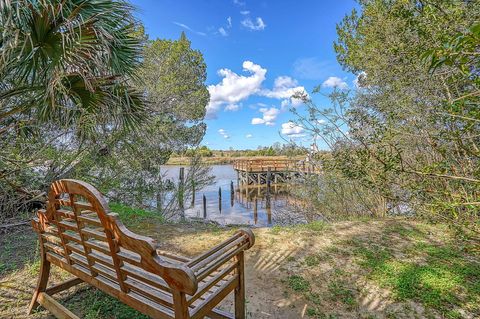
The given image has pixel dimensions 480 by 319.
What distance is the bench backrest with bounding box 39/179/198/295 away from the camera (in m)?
1.09

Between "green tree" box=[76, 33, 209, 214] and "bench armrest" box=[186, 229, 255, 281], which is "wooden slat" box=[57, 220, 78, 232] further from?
"green tree" box=[76, 33, 209, 214]

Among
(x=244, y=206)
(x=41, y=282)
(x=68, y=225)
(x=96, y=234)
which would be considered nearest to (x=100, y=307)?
(x=41, y=282)

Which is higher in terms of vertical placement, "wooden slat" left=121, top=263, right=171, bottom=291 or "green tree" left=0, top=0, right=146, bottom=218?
"green tree" left=0, top=0, right=146, bottom=218

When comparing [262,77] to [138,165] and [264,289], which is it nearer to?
[138,165]

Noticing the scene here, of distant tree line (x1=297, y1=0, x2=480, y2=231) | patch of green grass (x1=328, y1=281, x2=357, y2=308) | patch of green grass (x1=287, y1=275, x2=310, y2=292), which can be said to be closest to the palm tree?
distant tree line (x1=297, y1=0, x2=480, y2=231)

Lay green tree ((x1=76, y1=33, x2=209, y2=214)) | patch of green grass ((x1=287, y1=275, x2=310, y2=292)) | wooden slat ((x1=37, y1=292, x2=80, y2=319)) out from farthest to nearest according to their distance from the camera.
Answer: green tree ((x1=76, y1=33, x2=209, y2=214)) < patch of green grass ((x1=287, y1=275, x2=310, y2=292)) < wooden slat ((x1=37, y1=292, x2=80, y2=319))

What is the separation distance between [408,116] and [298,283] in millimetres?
2406

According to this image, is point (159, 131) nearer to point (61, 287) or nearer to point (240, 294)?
point (61, 287)

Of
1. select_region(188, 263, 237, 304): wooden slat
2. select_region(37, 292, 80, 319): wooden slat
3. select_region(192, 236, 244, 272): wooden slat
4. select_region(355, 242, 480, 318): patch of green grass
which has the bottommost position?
select_region(355, 242, 480, 318): patch of green grass

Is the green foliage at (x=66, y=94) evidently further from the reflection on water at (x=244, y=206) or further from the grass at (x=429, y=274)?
the reflection on water at (x=244, y=206)

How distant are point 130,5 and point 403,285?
3928 mm

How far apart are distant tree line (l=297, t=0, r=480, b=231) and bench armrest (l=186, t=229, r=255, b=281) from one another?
1.26 meters

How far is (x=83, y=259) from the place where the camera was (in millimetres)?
1683

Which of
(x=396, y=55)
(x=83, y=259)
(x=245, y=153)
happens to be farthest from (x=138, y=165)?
(x=245, y=153)
